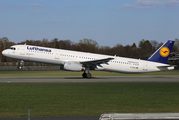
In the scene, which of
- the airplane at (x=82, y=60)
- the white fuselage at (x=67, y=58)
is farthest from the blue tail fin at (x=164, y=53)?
the white fuselage at (x=67, y=58)

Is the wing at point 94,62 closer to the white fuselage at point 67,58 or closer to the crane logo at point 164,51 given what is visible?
the white fuselage at point 67,58

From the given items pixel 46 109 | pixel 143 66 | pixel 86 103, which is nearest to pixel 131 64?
Result: pixel 143 66

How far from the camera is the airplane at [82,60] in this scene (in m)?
32.7

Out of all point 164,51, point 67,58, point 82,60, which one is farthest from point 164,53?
point 67,58

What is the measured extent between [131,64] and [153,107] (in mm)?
24892

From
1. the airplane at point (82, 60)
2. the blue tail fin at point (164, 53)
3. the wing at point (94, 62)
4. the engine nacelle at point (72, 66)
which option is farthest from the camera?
the blue tail fin at point (164, 53)

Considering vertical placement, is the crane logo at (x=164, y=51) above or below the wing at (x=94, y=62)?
above

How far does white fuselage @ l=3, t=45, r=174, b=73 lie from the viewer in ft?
107

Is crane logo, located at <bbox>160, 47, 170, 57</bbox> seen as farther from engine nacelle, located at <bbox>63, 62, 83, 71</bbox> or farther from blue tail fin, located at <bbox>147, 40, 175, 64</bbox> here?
engine nacelle, located at <bbox>63, 62, 83, 71</bbox>

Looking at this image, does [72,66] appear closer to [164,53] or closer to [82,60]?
[82,60]

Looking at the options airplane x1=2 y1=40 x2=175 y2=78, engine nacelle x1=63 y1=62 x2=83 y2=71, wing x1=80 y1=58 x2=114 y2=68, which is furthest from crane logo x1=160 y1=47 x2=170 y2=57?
engine nacelle x1=63 y1=62 x2=83 y2=71

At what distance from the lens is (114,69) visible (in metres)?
36.3

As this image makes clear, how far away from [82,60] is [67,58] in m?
2.46

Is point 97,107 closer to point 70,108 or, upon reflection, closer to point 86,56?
point 70,108
